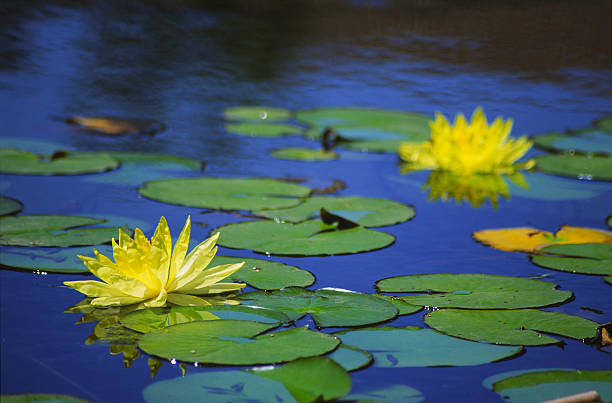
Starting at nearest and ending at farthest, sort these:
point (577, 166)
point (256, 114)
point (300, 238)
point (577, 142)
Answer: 1. point (300, 238)
2. point (577, 166)
3. point (577, 142)
4. point (256, 114)

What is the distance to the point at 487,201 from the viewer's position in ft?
7.39

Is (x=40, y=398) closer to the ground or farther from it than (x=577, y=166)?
closer to the ground

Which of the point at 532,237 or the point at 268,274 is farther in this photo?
the point at 532,237

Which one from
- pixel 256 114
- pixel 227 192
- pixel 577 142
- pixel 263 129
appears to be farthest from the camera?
pixel 256 114

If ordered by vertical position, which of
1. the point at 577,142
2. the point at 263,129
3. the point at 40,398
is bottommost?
the point at 40,398

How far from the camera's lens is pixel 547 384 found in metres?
1.07

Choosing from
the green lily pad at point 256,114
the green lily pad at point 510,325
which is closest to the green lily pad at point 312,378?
the green lily pad at point 510,325

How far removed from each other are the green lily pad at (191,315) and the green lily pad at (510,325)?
0.28m

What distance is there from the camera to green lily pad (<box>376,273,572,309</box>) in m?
1.39

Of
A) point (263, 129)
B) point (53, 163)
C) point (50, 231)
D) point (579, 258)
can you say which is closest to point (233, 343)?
point (50, 231)

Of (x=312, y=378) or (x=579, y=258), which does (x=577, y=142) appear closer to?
(x=579, y=258)

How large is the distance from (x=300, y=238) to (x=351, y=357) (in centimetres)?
68

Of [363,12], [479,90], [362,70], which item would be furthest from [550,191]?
[363,12]

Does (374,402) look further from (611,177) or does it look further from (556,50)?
(556,50)
